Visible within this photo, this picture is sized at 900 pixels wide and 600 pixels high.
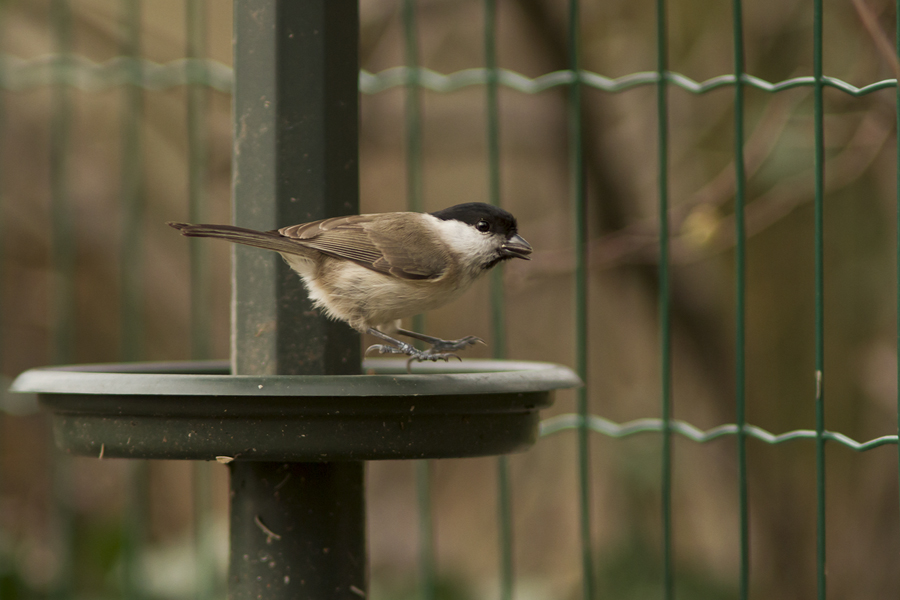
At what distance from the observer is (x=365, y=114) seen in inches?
189

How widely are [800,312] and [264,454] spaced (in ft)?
10.7

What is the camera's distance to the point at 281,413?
1.70m

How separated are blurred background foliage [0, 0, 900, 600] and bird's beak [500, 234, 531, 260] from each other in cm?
149

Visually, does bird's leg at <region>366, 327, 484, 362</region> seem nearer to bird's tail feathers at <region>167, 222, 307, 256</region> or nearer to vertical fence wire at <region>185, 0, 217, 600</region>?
bird's tail feathers at <region>167, 222, 307, 256</region>

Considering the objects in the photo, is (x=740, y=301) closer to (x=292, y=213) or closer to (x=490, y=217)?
(x=490, y=217)

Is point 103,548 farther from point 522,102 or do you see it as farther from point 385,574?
Answer: point 522,102

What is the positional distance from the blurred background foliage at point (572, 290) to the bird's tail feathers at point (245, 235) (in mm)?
1962

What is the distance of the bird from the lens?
6.99ft

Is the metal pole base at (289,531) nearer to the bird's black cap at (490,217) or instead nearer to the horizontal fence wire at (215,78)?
the bird's black cap at (490,217)

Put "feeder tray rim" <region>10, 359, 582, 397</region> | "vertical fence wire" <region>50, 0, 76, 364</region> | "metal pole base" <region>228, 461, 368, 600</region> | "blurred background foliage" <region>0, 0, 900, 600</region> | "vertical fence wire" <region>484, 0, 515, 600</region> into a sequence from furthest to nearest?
"blurred background foliage" <region>0, 0, 900, 600</region> → "vertical fence wire" <region>50, 0, 76, 364</region> → "vertical fence wire" <region>484, 0, 515, 600</region> → "metal pole base" <region>228, 461, 368, 600</region> → "feeder tray rim" <region>10, 359, 582, 397</region>

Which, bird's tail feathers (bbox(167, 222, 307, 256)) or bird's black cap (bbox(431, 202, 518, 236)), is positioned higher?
bird's black cap (bbox(431, 202, 518, 236))

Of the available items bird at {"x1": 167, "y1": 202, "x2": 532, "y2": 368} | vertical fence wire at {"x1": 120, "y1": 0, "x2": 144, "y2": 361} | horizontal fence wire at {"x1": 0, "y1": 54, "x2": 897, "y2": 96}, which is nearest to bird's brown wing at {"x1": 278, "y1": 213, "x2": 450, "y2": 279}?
bird at {"x1": 167, "y1": 202, "x2": 532, "y2": 368}

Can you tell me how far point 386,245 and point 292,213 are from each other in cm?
32

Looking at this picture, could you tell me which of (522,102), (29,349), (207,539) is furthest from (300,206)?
(29,349)
